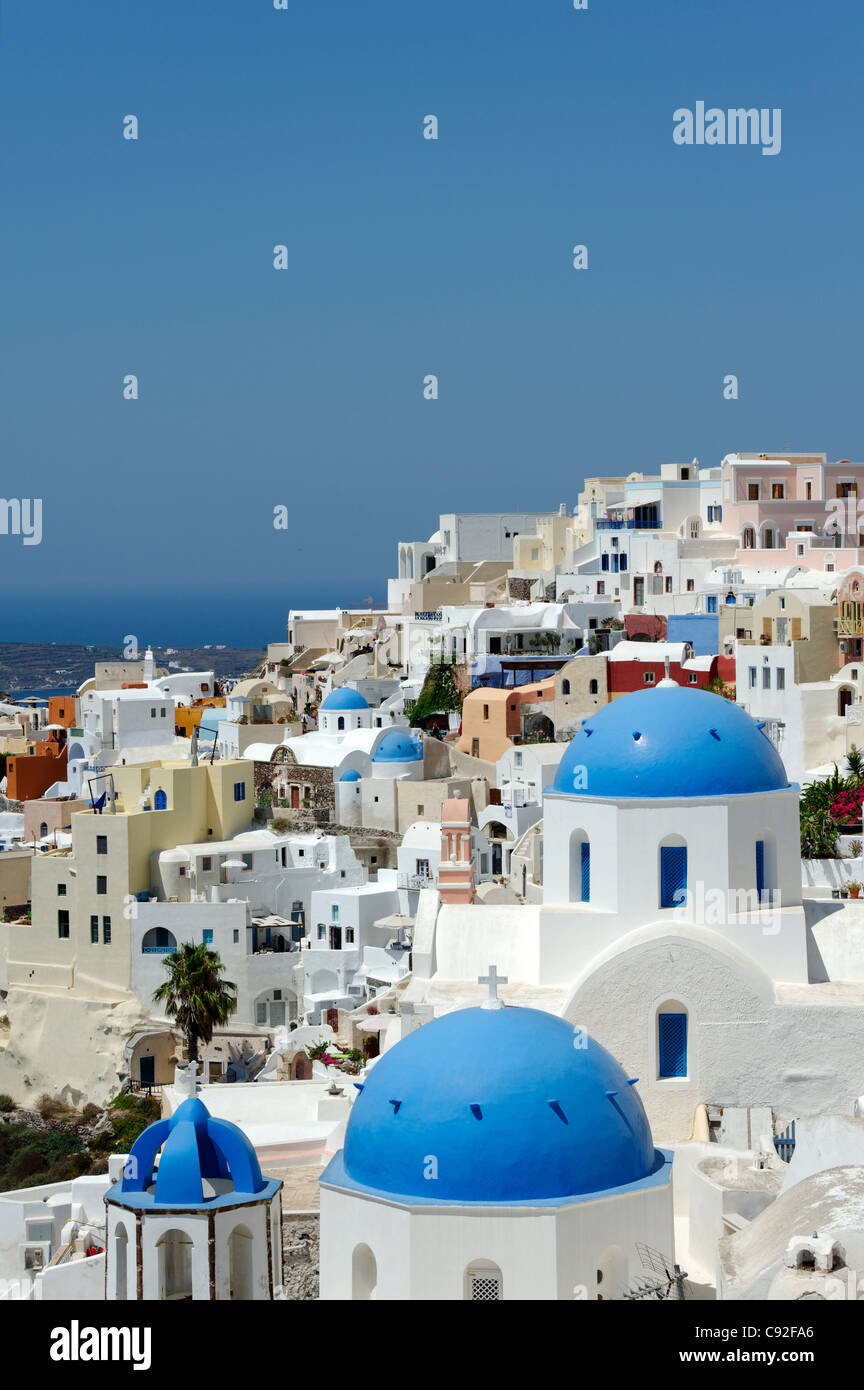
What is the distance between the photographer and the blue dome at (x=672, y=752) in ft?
74.3

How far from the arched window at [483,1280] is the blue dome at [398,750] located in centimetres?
3549

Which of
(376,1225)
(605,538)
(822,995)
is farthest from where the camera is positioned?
(605,538)

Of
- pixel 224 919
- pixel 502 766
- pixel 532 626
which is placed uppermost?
pixel 532 626

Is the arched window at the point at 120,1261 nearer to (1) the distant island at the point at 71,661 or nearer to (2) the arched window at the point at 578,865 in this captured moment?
(2) the arched window at the point at 578,865

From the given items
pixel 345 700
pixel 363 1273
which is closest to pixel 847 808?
pixel 345 700

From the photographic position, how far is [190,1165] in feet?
53.8

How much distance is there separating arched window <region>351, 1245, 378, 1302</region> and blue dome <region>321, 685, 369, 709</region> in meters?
40.9

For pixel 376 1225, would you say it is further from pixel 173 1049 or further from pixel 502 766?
pixel 502 766

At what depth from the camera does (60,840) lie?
50062mm

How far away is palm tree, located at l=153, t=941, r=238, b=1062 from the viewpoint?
42406 millimetres

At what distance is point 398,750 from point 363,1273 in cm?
3529

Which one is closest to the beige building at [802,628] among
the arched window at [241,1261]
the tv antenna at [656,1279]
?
the tv antenna at [656,1279]
